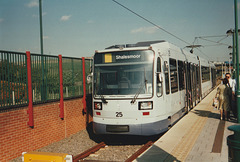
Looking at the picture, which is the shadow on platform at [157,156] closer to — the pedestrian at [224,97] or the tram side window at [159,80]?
the tram side window at [159,80]

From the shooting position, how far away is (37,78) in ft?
28.9

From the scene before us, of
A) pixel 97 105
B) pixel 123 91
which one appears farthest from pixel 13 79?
pixel 123 91

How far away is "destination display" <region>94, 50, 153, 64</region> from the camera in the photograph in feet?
26.9

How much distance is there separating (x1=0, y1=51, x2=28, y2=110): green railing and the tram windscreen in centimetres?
225

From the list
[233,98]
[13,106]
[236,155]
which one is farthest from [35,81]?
[233,98]

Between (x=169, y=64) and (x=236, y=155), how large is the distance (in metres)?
6.46

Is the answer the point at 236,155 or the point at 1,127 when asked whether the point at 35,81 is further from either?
the point at 236,155

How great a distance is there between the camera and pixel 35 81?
871 cm

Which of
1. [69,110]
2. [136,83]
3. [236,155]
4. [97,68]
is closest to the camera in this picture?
[236,155]

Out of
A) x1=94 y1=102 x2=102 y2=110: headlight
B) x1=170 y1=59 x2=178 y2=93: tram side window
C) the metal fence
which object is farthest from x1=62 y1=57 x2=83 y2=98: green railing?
x1=170 y1=59 x2=178 y2=93: tram side window

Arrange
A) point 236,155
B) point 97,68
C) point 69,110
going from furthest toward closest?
point 69,110, point 97,68, point 236,155

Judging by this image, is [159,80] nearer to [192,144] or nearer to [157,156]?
[192,144]

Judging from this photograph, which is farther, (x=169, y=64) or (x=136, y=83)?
(x=169, y=64)

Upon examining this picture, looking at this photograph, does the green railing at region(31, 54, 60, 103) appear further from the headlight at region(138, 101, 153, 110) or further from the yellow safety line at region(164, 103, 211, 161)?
the yellow safety line at region(164, 103, 211, 161)
